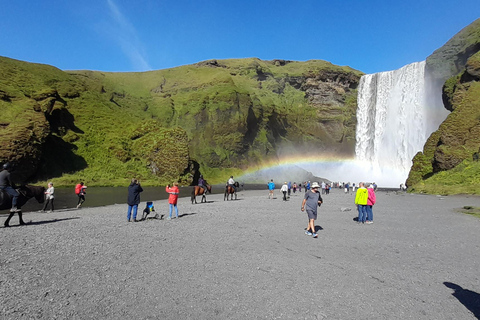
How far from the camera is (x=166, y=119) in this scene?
318ft

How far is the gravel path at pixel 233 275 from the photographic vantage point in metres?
4.67

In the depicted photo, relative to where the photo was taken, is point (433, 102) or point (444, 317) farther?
point (433, 102)

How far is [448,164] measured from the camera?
38.8m

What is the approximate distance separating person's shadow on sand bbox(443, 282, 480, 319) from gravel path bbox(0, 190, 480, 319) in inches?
0.7

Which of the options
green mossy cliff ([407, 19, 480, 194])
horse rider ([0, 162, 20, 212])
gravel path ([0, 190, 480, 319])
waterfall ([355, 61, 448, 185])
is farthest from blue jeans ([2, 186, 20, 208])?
waterfall ([355, 61, 448, 185])

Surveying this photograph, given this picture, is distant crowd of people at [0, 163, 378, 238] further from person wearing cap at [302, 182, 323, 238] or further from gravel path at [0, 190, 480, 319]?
gravel path at [0, 190, 480, 319]

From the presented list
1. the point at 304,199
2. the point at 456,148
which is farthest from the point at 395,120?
the point at 304,199

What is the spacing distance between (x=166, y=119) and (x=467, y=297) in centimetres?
9710

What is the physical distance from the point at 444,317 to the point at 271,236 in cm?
638

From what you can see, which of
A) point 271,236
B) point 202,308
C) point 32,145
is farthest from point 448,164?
point 32,145

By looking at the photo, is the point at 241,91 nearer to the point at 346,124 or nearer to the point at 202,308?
the point at 346,124

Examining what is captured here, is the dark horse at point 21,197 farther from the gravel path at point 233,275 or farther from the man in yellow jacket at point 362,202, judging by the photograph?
the man in yellow jacket at point 362,202

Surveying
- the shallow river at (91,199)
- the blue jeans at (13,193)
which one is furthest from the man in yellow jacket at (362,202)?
the shallow river at (91,199)

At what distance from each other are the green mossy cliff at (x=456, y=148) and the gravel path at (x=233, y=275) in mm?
29801
